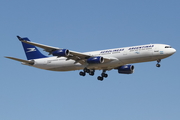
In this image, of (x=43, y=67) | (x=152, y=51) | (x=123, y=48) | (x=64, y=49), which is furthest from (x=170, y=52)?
(x=43, y=67)

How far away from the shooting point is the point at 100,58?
57.3m

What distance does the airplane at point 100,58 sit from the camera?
5622cm

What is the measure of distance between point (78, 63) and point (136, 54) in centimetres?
1017

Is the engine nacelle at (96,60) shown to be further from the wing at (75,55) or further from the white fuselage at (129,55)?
the white fuselage at (129,55)

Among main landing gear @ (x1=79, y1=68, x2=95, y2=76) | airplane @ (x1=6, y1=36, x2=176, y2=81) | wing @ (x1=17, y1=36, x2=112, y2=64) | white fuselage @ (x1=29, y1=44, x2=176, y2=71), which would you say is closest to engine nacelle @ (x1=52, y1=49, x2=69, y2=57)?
airplane @ (x1=6, y1=36, x2=176, y2=81)

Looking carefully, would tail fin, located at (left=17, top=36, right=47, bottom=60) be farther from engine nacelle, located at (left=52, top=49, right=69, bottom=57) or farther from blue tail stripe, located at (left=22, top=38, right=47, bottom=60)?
engine nacelle, located at (left=52, top=49, right=69, bottom=57)

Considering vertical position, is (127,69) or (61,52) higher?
(61,52)

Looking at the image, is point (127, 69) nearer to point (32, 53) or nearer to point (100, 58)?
point (100, 58)

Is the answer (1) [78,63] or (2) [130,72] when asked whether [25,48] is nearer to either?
(1) [78,63]

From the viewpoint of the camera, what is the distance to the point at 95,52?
2376 inches

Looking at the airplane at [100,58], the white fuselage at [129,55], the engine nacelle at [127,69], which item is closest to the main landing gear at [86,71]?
the airplane at [100,58]

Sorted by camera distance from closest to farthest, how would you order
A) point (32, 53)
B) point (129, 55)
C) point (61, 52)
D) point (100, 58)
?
1. point (61, 52)
2. point (129, 55)
3. point (100, 58)
4. point (32, 53)

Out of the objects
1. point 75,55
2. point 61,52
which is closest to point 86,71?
point 75,55

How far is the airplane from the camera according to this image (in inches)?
2213
